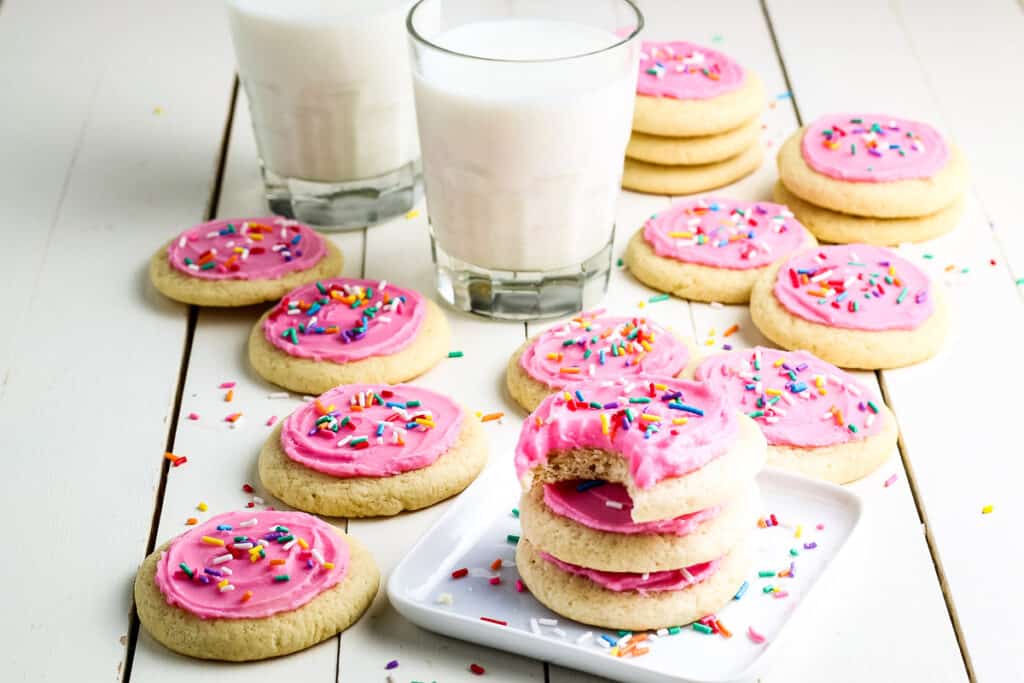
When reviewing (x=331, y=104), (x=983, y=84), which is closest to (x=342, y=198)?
(x=331, y=104)

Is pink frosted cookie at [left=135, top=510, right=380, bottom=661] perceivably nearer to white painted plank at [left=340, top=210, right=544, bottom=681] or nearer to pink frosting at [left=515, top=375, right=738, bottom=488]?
white painted plank at [left=340, top=210, right=544, bottom=681]

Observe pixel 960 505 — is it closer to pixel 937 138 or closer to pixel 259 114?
pixel 937 138

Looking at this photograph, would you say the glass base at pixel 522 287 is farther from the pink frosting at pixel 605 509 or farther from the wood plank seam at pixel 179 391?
the pink frosting at pixel 605 509

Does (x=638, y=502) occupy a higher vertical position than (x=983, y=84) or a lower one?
higher

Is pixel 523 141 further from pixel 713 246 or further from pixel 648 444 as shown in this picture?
pixel 648 444

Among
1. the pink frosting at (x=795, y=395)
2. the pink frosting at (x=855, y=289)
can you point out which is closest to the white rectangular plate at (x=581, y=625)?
the pink frosting at (x=795, y=395)

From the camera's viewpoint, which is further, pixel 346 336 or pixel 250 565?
pixel 346 336

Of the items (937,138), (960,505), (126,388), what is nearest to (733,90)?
(937,138)
